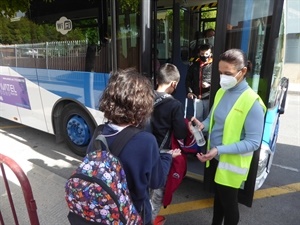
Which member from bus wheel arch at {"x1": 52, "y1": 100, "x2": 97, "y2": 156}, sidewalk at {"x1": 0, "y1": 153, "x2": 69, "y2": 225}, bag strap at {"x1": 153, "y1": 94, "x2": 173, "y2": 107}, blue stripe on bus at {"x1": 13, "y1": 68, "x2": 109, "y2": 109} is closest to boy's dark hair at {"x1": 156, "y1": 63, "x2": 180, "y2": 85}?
bag strap at {"x1": 153, "y1": 94, "x2": 173, "y2": 107}

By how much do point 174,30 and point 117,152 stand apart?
142 inches

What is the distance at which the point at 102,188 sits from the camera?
124 cm

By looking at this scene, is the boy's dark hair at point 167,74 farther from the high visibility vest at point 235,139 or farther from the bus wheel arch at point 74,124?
the bus wheel arch at point 74,124

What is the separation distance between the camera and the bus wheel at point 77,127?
13.1 feet

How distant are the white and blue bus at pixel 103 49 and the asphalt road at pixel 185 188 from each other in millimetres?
371

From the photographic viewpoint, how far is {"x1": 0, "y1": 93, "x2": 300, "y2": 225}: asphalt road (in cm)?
278

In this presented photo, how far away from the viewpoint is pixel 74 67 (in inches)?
148

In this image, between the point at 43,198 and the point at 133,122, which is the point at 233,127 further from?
the point at 43,198

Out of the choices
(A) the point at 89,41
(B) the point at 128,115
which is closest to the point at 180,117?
(B) the point at 128,115

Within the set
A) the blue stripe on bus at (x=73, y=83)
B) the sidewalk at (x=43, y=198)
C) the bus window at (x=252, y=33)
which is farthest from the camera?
the blue stripe on bus at (x=73, y=83)

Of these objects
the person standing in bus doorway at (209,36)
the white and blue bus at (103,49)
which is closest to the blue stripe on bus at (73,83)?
the white and blue bus at (103,49)

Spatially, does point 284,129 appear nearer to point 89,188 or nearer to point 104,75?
point 104,75

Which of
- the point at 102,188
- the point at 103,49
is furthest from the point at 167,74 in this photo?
the point at 103,49

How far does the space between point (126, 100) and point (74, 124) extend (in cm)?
300
